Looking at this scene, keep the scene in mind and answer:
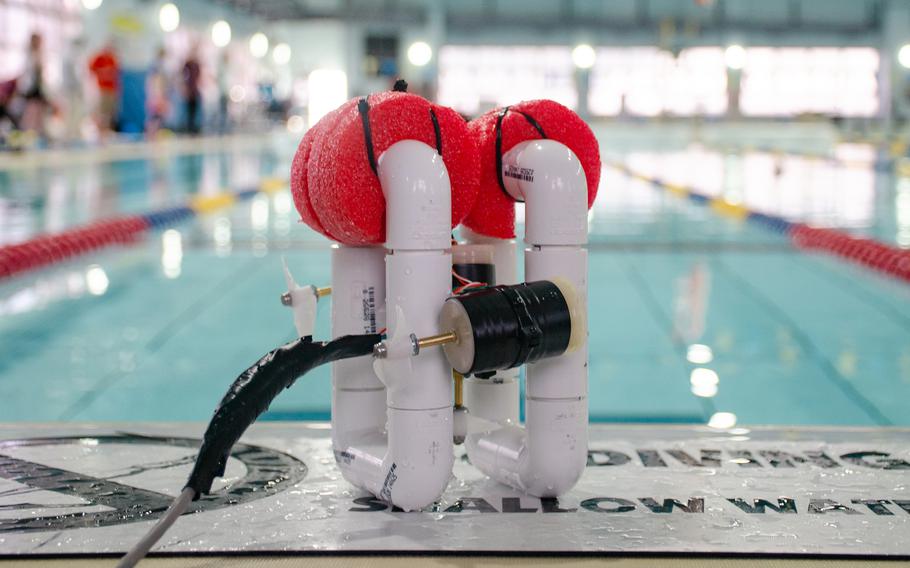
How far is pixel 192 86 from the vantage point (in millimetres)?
21422

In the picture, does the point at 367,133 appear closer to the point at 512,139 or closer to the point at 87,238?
the point at 512,139

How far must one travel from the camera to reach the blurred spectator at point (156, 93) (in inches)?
851

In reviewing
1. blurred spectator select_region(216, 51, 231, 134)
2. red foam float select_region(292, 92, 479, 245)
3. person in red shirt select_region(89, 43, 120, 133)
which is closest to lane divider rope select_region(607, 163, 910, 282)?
red foam float select_region(292, 92, 479, 245)

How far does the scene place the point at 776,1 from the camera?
118 feet

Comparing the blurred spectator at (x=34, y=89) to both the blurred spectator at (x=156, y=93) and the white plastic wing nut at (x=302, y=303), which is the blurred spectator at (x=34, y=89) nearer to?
the blurred spectator at (x=156, y=93)

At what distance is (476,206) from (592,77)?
37393 mm

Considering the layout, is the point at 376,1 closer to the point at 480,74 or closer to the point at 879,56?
the point at 480,74

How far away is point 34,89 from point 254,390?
16547 millimetres

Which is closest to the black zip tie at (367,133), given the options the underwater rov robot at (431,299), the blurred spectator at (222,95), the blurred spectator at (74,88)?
the underwater rov robot at (431,299)

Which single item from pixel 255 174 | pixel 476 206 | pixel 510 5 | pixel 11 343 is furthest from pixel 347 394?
pixel 510 5

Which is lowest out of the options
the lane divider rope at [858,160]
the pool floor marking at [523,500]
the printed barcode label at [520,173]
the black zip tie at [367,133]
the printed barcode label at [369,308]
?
the pool floor marking at [523,500]

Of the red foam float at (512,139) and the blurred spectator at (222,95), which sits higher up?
the blurred spectator at (222,95)

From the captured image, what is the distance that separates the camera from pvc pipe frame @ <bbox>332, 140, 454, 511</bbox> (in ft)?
5.56

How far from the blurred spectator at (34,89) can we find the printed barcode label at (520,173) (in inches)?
602
